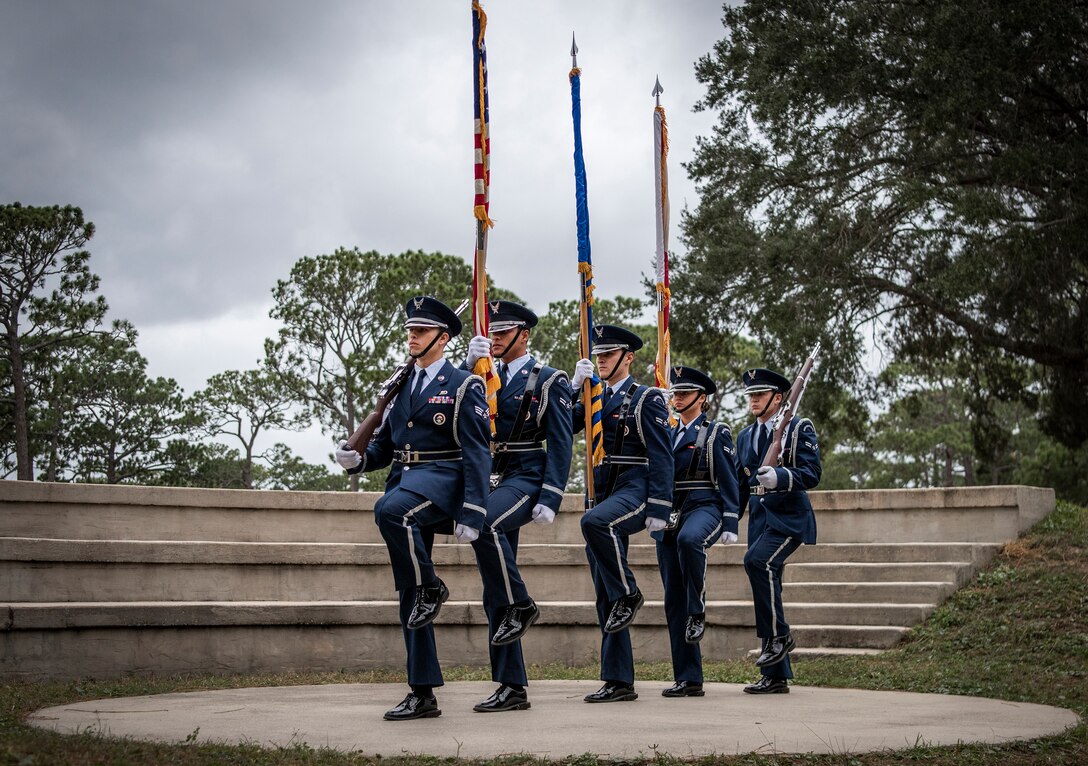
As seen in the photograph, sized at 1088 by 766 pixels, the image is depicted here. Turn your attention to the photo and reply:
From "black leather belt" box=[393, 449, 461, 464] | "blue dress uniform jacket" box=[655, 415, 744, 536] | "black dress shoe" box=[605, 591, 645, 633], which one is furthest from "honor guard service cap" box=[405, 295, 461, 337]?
"blue dress uniform jacket" box=[655, 415, 744, 536]

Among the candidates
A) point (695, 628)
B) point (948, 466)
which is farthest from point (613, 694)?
point (948, 466)

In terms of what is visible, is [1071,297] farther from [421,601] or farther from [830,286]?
[421,601]

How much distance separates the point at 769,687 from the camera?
8469 millimetres

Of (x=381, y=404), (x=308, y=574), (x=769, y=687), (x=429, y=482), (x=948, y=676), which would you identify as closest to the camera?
(x=429, y=482)

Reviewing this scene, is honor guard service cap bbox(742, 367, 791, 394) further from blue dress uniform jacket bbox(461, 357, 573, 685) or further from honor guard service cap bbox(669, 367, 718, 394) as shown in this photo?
blue dress uniform jacket bbox(461, 357, 573, 685)

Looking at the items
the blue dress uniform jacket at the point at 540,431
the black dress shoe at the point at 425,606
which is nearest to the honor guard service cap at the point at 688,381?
the blue dress uniform jacket at the point at 540,431

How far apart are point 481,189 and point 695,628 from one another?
3.36 meters

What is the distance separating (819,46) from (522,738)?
1451 cm

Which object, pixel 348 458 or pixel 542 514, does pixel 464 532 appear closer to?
pixel 542 514

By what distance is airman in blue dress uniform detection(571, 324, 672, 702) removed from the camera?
756cm

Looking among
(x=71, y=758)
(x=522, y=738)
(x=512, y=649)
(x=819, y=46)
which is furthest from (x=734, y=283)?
(x=71, y=758)

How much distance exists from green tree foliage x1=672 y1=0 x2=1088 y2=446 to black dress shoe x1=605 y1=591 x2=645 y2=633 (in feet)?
33.7

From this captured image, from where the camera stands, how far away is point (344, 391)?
32719 mm

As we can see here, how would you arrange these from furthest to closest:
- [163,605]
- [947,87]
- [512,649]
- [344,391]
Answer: [344,391], [947,87], [163,605], [512,649]
